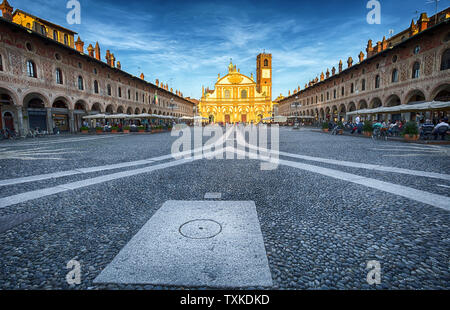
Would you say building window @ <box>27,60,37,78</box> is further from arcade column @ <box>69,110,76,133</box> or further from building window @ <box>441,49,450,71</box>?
building window @ <box>441,49,450,71</box>

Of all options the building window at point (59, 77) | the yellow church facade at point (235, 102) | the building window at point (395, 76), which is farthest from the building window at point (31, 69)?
the yellow church facade at point (235, 102)

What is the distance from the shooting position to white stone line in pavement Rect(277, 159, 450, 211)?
3.43 meters

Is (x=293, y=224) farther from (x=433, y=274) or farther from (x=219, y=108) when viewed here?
(x=219, y=108)

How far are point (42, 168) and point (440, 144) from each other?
57.5 ft

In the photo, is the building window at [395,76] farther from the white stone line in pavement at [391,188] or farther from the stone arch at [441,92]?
the white stone line in pavement at [391,188]

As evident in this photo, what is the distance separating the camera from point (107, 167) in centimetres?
634

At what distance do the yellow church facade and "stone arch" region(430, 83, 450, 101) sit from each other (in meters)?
53.6

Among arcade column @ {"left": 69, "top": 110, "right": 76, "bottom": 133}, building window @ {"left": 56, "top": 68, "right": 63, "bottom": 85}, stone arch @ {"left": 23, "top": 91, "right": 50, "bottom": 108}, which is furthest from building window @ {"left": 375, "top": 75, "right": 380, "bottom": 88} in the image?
stone arch @ {"left": 23, "top": 91, "right": 50, "bottom": 108}

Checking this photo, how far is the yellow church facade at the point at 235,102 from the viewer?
241 ft

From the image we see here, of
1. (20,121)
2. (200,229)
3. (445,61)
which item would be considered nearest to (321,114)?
(445,61)

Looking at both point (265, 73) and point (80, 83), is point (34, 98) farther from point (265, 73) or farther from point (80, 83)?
point (265, 73)

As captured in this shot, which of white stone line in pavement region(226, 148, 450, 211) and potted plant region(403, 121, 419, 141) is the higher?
potted plant region(403, 121, 419, 141)

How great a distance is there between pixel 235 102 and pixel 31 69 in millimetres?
58873
